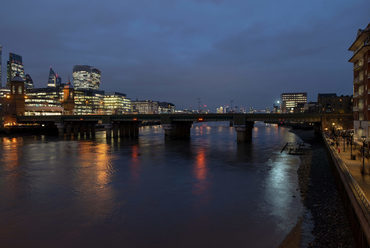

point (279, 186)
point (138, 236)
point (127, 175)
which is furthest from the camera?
point (127, 175)

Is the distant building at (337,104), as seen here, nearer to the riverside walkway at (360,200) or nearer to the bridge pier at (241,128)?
the bridge pier at (241,128)

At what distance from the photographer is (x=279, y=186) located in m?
31.9

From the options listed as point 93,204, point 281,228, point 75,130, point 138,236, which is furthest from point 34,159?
point 75,130

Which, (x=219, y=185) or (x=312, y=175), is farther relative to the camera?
(x=312, y=175)

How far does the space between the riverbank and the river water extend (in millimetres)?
1300

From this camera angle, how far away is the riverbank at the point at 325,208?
18.0m

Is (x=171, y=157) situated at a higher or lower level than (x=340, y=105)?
lower

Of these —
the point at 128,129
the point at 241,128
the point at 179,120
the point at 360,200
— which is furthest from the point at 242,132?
the point at 360,200

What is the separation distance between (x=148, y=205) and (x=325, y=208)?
623 inches

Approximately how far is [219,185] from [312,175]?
43.2 feet

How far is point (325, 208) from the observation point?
77.6ft

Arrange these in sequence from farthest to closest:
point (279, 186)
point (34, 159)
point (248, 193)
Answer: point (34, 159) < point (279, 186) < point (248, 193)

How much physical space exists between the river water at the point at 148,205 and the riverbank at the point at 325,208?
4.26 feet

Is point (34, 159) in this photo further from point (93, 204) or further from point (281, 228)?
point (281, 228)
